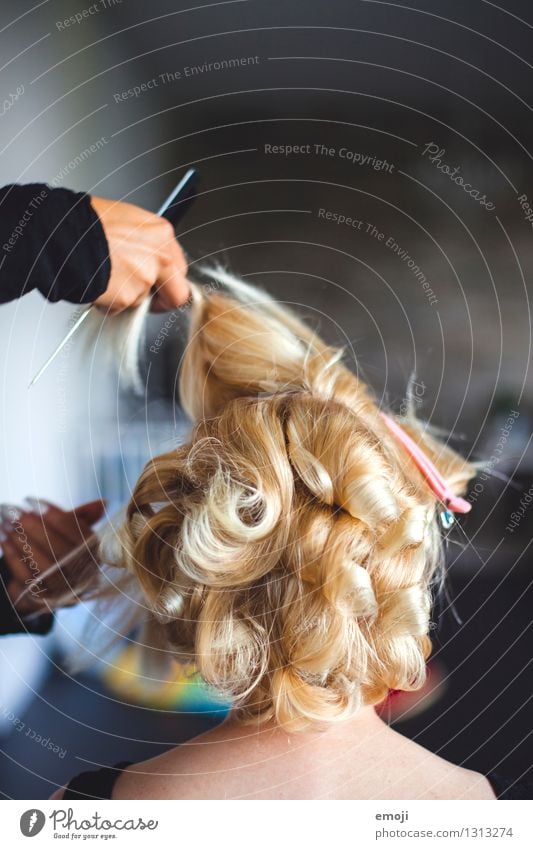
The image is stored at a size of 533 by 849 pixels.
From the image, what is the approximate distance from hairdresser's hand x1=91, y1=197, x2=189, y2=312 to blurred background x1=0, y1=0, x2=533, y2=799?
18 millimetres

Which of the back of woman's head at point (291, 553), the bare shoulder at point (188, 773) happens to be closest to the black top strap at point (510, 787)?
the back of woman's head at point (291, 553)

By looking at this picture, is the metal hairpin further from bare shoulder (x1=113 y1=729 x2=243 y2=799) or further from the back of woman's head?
bare shoulder (x1=113 y1=729 x2=243 y2=799)

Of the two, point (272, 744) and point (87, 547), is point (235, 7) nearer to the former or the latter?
point (87, 547)

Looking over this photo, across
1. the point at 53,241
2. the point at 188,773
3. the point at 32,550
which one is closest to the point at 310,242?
the point at 53,241

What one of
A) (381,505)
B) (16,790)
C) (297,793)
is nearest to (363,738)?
(297,793)

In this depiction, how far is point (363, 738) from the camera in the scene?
682mm

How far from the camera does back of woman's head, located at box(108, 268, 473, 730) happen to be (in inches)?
23.1

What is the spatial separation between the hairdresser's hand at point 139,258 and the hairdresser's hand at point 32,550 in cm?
24

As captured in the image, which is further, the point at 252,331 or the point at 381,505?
the point at 252,331

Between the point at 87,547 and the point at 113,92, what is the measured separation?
1.59ft

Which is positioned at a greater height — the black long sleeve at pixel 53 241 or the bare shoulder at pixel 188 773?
the black long sleeve at pixel 53 241

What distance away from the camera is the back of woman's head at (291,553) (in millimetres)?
587

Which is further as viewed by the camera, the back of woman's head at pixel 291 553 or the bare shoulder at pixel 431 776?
the bare shoulder at pixel 431 776

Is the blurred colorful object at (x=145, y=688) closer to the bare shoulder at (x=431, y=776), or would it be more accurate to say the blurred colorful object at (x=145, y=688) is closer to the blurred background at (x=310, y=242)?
the blurred background at (x=310, y=242)
